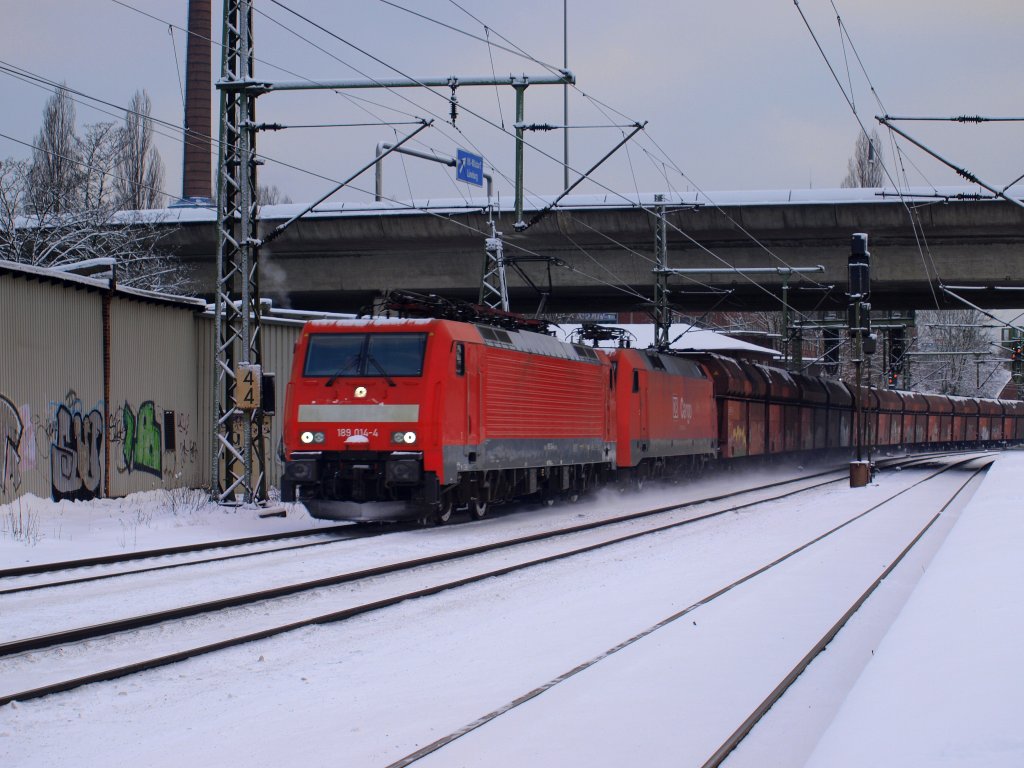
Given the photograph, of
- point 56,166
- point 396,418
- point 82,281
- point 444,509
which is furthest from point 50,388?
point 56,166

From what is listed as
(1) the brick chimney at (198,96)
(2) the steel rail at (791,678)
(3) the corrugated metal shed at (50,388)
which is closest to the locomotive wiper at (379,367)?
(3) the corrugated metal shed at (50,388)

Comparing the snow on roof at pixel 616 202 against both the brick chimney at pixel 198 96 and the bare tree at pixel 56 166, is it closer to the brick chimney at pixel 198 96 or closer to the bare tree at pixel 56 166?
the bare tree at pixel 56 166

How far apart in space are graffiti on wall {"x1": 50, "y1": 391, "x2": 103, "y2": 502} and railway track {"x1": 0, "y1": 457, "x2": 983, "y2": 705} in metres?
7.54

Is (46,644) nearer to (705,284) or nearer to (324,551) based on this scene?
(324,551)

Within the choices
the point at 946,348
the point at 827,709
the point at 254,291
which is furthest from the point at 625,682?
the point at 946,348

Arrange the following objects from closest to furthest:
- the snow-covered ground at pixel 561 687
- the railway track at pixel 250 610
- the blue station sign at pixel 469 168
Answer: the snow-covered ground at pixel 561 687
the railway track at pixel 250 610
the blue station sign at pixel 469 168

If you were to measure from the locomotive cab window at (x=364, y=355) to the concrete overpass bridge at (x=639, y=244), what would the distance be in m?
18.4

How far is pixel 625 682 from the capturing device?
7887mm

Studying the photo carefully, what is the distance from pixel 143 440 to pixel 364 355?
605cm

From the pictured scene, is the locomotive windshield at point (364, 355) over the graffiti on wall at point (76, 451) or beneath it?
over

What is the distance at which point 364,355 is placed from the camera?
17.2m

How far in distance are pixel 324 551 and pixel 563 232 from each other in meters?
24.8

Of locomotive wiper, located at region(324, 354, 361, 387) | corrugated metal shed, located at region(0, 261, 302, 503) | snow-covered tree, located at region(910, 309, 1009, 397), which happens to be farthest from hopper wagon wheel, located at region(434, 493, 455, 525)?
Answer: snow-covered tree, located at region(910, 309, 1009, 397)

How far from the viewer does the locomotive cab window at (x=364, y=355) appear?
16844 mm
